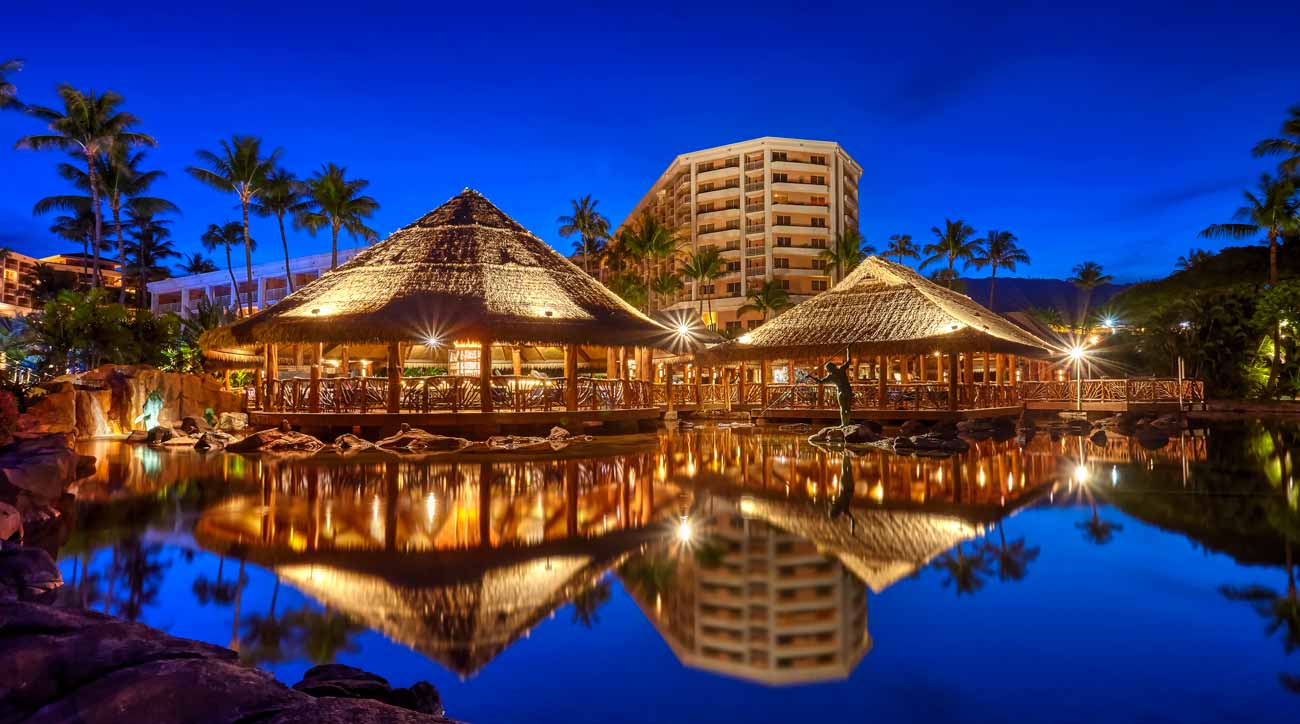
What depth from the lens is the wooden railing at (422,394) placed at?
1861 centimetres

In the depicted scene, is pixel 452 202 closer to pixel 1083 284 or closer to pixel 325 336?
pixel 325 336

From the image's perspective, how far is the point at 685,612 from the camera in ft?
16.3

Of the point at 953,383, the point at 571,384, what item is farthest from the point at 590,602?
the point at 953,383

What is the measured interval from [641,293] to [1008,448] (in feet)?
135

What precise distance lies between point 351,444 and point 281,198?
3035 centimetres

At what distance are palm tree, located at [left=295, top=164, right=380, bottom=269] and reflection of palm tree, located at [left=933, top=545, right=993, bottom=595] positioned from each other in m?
38.2

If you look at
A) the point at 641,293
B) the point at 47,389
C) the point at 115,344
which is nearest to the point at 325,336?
the point at 47,389

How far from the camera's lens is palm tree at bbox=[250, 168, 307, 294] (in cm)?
4128

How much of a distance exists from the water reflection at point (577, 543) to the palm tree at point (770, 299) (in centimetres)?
4564

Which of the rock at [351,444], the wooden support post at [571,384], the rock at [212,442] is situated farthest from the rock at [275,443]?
the wooden support post at [571,384]

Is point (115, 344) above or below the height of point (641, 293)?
below

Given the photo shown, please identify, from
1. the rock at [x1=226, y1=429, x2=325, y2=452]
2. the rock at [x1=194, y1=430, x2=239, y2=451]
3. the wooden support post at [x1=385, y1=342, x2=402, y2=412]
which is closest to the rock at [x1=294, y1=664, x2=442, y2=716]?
the rock at [x1=226, y1=429, x2=325, y2=452]

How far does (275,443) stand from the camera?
16.7 metres

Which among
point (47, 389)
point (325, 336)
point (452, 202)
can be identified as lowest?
point (47, 389)
